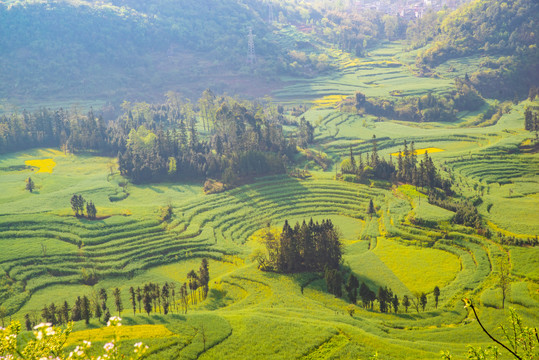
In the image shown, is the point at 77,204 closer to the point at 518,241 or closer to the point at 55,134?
the point at 55,134

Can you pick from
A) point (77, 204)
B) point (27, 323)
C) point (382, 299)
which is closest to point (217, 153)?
point (77, 204)

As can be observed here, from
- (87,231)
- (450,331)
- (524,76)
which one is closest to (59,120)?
(87,231)

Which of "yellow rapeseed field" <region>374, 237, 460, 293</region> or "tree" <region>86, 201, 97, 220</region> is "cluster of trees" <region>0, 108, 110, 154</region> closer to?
"tree" <region>86, 201, 97, 220</region>

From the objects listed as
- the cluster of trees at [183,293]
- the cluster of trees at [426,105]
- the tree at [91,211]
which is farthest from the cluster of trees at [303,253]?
the cluster of trees at [426,105]

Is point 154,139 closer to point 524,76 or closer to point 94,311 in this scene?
point 94,311

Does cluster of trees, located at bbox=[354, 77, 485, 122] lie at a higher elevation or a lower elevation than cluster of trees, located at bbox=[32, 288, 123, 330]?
higher

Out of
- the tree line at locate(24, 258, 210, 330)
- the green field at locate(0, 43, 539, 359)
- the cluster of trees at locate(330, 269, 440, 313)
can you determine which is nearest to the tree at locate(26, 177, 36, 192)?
the green field at locate(0, 43, 539, 359)

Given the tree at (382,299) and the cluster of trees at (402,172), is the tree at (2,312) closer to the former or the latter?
the tree at (382,299)
